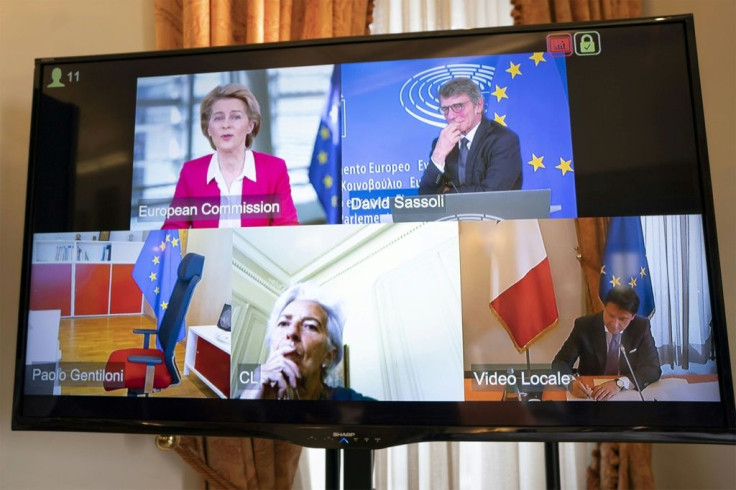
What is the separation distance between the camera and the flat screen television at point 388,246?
1248 millimetres

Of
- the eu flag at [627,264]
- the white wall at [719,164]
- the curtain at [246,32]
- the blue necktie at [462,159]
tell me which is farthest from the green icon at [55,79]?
the white wall at [719,164]

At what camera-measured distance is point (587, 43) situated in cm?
135

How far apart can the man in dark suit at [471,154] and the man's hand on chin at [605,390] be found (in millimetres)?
429

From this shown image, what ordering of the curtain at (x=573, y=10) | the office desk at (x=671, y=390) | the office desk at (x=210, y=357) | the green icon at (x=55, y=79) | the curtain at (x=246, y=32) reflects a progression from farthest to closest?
the curtain at (x=573, y=10) < the curtain at (x=246, y=32) < the green icon at (x=55, y=79) < the office desk at (x=210, y=357) < the office desk at (x=671, y=390)

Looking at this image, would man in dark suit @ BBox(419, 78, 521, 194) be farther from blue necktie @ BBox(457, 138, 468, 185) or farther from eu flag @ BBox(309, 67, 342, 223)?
eu flag @ BBox(309, 67, 342, 223)

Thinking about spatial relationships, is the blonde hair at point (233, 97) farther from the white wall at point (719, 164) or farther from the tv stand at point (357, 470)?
the white wall at point (719, 164)

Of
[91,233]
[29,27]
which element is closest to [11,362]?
[91,233]

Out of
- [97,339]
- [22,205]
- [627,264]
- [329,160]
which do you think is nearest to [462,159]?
[329,160]

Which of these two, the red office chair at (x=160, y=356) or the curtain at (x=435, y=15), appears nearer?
the red office chair at (x=160, y=356)

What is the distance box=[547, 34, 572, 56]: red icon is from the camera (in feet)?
4.42

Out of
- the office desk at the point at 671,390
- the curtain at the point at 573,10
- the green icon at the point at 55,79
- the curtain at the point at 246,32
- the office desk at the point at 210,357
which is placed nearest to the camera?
the office desk at the point at 671,390

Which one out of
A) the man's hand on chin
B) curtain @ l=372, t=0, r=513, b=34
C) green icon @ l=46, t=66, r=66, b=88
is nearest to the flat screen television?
the man's hand on chin

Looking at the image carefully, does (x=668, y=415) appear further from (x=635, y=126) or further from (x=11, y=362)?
(x=11, y=362)

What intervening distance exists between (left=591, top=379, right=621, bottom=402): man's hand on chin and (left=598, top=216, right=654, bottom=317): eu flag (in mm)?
152
